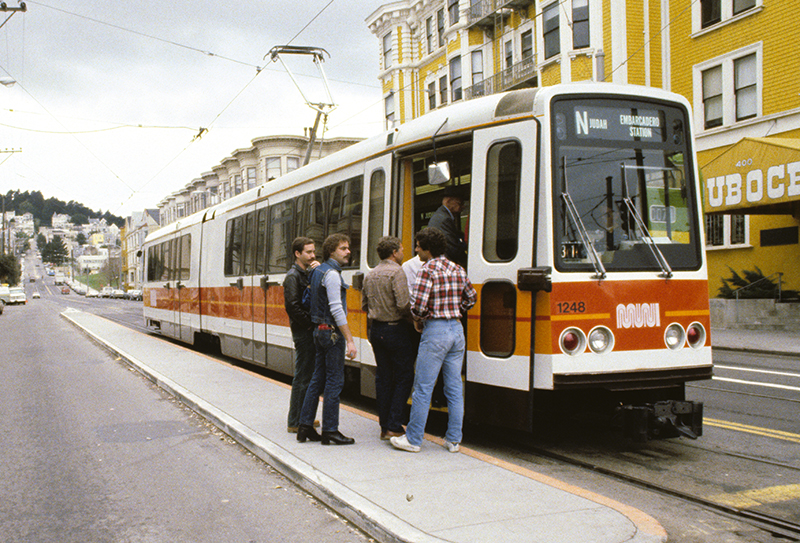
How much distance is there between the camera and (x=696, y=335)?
20.2ft

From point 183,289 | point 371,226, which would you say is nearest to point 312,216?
point 371,226

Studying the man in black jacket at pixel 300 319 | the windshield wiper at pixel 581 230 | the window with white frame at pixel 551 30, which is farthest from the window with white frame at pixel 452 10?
the windshield wiper at pixel 581 230

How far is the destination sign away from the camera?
238 inches

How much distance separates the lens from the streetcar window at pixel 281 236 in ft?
34.9

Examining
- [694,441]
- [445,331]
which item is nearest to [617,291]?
[445,331]

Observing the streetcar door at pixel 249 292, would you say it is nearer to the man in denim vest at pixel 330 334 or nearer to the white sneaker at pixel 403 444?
the man in denim vest at pixel 330 334

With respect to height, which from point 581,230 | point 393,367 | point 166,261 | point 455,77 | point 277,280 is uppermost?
point 455,77

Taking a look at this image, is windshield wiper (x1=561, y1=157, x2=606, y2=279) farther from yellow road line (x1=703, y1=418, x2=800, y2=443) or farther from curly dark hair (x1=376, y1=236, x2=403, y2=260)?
yellow road line (x1=703, y1=418, x2=800, y2=443)

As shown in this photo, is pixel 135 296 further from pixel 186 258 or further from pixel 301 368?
pixel 301 368

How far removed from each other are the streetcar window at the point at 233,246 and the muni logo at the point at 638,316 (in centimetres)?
839

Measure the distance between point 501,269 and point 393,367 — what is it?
1299 mm

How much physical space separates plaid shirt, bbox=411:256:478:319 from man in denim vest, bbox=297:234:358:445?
2.36ft

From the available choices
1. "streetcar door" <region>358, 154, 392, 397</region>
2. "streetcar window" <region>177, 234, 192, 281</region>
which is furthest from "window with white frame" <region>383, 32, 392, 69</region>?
"streetcar door" <region>358, 154, 392, 397</region>

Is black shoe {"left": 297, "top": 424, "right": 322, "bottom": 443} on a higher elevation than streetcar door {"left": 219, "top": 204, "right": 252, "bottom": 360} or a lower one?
lower
